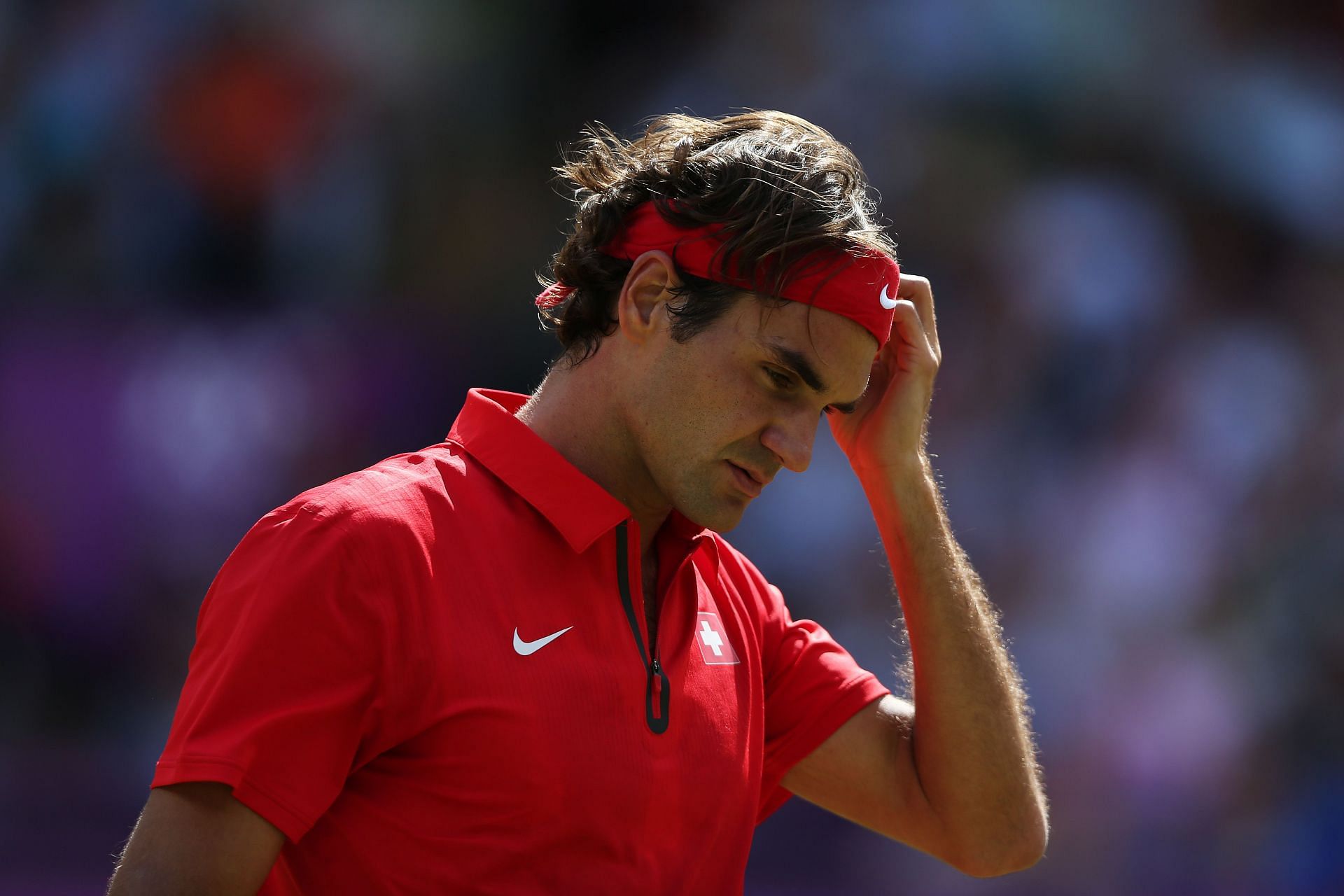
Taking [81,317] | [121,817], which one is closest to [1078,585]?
[121,817]

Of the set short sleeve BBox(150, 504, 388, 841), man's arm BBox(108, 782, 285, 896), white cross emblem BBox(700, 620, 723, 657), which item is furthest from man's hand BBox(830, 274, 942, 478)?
man's arm BBox(108, 782, 285, 896)

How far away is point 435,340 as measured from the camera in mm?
7012

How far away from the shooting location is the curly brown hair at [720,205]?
7.22ft

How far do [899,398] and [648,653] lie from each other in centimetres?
80

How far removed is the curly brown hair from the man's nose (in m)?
0.20

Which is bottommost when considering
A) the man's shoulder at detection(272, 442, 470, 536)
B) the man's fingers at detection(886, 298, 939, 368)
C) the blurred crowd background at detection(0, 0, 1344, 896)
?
the blurred crowd background at detection(0, 0, 1344, 896)

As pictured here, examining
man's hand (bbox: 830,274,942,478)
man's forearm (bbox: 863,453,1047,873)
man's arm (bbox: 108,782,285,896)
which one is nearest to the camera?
man's arm (bbox: 108,782,285,896)

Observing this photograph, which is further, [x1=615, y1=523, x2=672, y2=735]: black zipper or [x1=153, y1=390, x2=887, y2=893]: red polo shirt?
[x1=615, y1=523, x2=672, y2=735]: black zipper

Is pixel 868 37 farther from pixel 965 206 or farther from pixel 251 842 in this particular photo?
pixel 251 842

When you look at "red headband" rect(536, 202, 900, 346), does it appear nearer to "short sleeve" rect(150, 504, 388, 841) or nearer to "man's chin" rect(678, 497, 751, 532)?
"man's chin" rect(678, 497, 751, 532)

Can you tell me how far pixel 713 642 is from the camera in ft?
7.48

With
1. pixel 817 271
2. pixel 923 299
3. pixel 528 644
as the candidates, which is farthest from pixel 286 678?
pixel 923 299

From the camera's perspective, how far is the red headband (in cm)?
219

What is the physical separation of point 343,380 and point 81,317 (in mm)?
1282
